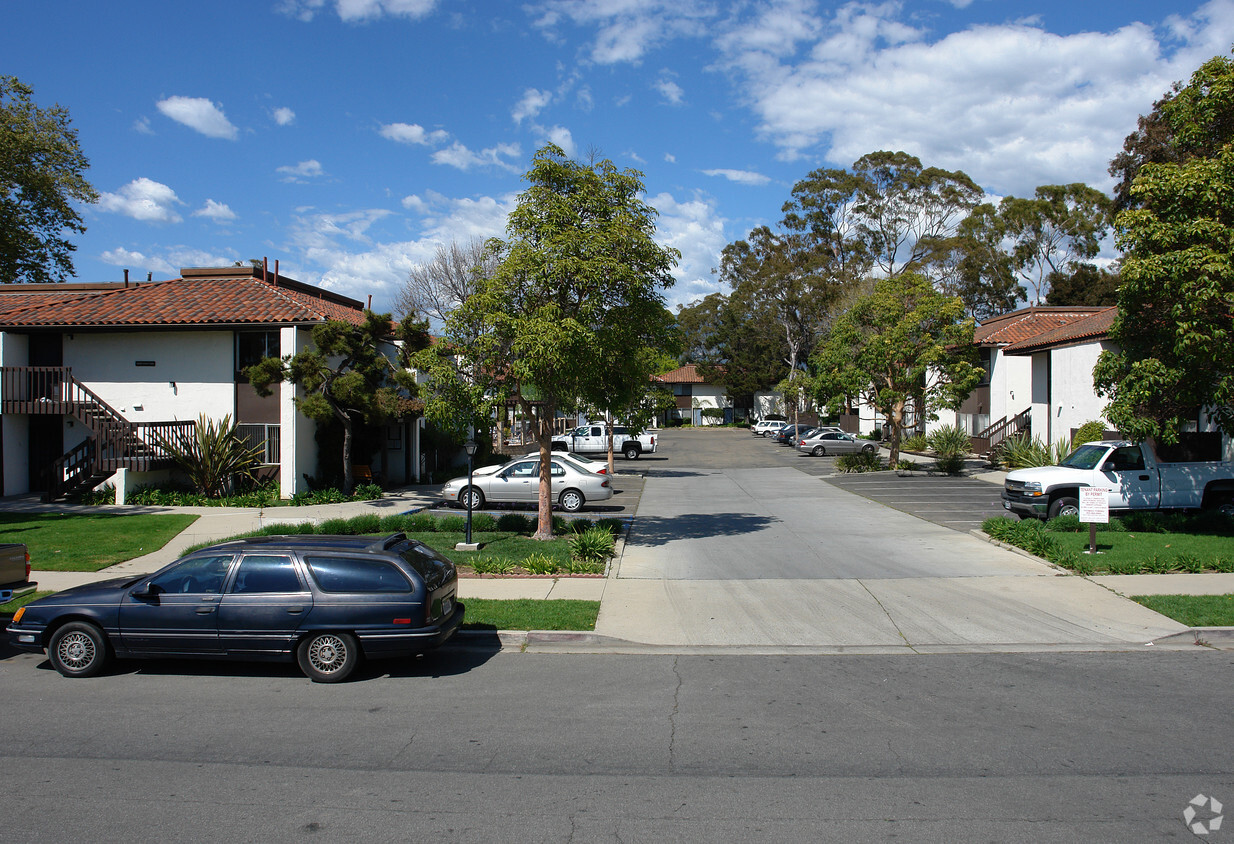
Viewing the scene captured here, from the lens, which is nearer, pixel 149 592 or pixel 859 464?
pixel 149 592

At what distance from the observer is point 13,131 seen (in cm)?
2862

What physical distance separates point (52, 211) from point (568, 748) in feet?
126

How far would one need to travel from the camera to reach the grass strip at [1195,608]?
945 centimetres

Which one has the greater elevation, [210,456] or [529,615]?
[210,456]

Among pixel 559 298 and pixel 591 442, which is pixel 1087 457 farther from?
pixel 591 442

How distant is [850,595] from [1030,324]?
31311 millimetres

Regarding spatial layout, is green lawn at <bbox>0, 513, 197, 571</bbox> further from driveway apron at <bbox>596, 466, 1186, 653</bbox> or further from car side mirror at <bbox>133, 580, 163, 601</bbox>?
driveway apron at <bbox>596, 466, 1186, 653</bbox>

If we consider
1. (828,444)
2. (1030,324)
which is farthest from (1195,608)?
(828,444)

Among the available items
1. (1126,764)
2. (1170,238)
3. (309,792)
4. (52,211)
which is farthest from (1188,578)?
(52,211)

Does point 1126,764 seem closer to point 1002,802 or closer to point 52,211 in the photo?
point 1002,802

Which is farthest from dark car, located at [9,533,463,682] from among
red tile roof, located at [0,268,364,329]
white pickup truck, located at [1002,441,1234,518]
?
red tile roof, located at [0,268,364,329]

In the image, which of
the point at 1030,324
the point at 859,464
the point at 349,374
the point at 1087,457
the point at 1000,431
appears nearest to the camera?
the point at 1087,457

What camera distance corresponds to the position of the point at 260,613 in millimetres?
7754

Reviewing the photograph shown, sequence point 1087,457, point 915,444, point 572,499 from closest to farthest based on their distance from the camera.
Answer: point 1087,457
point 572,499
point 915,444
